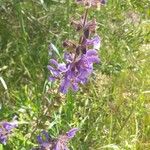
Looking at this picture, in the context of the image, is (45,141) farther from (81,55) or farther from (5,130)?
(81,55)

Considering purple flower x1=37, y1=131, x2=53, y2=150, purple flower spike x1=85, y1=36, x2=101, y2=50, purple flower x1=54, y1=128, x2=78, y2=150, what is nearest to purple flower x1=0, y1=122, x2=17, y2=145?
purple flower x1=37, y1=131, x2=53, y2=150

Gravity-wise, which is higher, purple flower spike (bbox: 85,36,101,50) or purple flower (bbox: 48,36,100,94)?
purple flower spike (bbox: 85,36,101,50)

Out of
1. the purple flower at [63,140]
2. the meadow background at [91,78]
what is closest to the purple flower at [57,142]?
the purple flower at [63,140]

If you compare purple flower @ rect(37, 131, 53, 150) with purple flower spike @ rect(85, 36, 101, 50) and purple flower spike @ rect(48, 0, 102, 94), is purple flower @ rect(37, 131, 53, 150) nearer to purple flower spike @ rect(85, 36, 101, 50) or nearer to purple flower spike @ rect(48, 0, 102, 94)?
purple flower spike @ rect(48, 0, 102, 94)

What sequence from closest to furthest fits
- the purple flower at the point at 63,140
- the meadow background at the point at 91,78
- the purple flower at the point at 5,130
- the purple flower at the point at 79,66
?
the purple flower at the point at 79,66, the purple flower at the point at 63,140, the purple flower at the point at 5,130, the meadow background at the point at 91,78

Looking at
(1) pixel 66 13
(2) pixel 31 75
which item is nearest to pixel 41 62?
(2) pixel 31 75

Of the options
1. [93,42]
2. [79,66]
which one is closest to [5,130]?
[79,66]

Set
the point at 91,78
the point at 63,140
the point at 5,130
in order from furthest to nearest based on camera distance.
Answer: the point at 91,78 → the point at 5,130 → the point at 63,140

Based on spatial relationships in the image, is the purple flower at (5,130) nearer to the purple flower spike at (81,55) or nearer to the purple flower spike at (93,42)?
the purple flower spike at (81,55)
